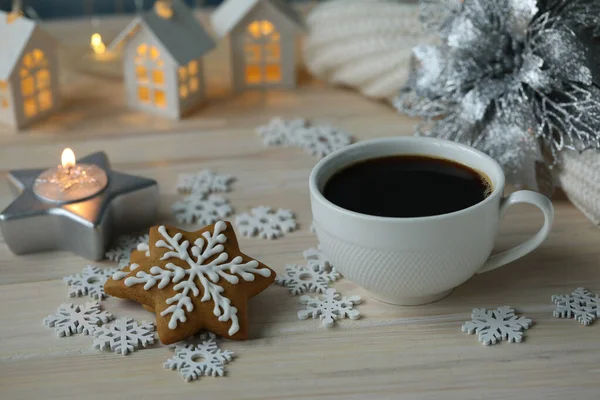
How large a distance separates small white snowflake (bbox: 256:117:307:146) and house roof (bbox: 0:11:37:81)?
10.5 inches

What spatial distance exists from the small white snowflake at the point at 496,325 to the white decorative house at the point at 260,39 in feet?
1.61

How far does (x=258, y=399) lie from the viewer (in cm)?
49

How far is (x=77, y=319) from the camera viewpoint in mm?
566

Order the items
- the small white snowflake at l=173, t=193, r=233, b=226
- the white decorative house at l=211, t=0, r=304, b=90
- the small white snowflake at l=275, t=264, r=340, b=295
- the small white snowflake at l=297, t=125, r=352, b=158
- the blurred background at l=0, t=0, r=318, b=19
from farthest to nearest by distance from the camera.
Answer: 1. the blurred background at l=0, t=0, r=318, b=19
2. the white decorative house at l=211, t=0, r=304, b=90
3. the small white snowflake at l=297, t=125, r=352, b=158
4. the small white snowflake at l=173, t=193, r=233, b=226
5. the small white snowflake at l=275, t=264, r=340, b=295

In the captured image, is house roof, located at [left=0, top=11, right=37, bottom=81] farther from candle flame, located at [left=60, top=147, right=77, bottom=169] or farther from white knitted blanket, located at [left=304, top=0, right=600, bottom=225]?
white knitted blanket, located at [left=304, top=0, right=600, bottom=225]

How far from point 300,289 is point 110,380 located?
0.16 meters

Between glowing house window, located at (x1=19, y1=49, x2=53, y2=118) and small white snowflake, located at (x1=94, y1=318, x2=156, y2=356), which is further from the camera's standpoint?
glowing house window, located at (x1=19, y1=49, x2=53, y2=118)

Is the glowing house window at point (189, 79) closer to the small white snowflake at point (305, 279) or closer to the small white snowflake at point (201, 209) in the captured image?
the small white snowflake at point (201, 209)

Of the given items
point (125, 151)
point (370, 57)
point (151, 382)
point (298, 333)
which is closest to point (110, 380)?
point (151, 382)

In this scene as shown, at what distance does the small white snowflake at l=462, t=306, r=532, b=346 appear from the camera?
535 mm

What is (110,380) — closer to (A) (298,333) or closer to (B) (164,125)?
(A) (298,333)

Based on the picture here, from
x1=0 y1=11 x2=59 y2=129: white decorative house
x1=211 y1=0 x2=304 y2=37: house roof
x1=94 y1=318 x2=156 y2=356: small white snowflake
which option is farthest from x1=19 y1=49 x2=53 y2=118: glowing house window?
x1=94 y1=318 x2=156 y2=356: small white snowflake

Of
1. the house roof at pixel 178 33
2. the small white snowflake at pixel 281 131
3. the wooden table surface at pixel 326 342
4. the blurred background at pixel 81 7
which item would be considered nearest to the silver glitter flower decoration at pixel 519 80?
the wooden table surface at pixel 326 342

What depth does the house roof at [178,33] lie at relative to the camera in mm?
868
